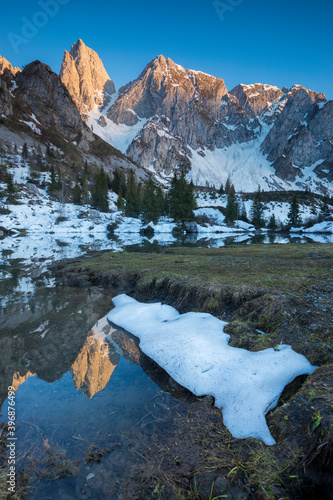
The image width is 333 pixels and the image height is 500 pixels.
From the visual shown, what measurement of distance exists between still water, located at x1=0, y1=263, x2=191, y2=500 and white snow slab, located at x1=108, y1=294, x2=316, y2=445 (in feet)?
1.23

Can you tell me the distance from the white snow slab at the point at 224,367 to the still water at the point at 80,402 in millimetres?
376

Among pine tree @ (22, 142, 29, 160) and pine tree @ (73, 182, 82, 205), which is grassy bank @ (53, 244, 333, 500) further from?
pine tree @ (22, 142, 29, 160)

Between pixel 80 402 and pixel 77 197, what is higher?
pixel 77 197

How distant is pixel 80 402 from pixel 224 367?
2.72 metres

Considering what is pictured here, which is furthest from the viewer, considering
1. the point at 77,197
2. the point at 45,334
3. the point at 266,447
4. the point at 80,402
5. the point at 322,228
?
the point at 77,197

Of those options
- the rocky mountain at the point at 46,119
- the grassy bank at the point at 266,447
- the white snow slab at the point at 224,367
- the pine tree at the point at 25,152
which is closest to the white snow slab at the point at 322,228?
the grassy bank at the point at 266,447

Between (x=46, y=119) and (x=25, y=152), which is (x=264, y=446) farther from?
(x=46, y=119)

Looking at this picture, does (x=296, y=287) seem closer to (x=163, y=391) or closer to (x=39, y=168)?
(x=163, y=391)

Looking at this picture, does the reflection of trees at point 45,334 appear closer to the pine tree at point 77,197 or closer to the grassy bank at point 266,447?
the grassy bank at point 266,447

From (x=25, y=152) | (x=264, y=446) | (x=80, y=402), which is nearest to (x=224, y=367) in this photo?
(x=264, y=446)

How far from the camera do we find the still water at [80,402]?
2939 mm

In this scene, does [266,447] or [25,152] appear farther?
[25,152]

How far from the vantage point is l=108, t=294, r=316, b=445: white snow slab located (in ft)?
11.1

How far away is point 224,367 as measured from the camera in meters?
4.36
